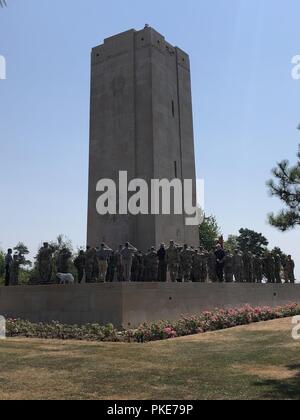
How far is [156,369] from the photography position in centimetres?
909

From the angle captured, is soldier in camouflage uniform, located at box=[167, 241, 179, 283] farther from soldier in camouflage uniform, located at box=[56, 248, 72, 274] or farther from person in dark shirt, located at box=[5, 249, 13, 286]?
person in dark shirt, located at box=[5, 249, 13, 286]

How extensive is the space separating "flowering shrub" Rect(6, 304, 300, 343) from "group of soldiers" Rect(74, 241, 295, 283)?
3368 mm

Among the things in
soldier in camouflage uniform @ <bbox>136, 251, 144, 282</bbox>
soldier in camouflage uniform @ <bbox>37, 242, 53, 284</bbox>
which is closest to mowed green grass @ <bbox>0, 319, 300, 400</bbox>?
soldier in camouflage uniform @ <bbox>37, 242, 53, 284</bbox>

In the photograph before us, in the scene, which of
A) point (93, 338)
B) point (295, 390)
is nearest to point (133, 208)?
point (93, 338)

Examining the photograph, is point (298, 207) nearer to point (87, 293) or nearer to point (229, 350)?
point (229, 350)

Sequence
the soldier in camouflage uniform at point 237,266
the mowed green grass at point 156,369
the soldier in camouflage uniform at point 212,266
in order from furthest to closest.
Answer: the soldier in camouflage uniform at point 237,266, the soldier in camouflage uniform at point 212,266, the mowed green grass at point 156,369

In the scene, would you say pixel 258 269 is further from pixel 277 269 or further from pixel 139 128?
pixel 139 128

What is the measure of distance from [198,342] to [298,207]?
4705 millimetres

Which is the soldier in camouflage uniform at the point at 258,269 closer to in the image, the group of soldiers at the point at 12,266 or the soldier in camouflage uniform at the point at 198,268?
the soldier in camouflage uniform at the point at 198,268

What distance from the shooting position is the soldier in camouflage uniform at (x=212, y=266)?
24453 mm

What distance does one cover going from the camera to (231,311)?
60.1ft

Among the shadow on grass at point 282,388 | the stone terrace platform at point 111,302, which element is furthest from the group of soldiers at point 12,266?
the shadow on grass at point 282,388

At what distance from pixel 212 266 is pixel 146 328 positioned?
413 inches

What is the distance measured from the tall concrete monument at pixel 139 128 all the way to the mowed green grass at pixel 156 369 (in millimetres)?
16347
